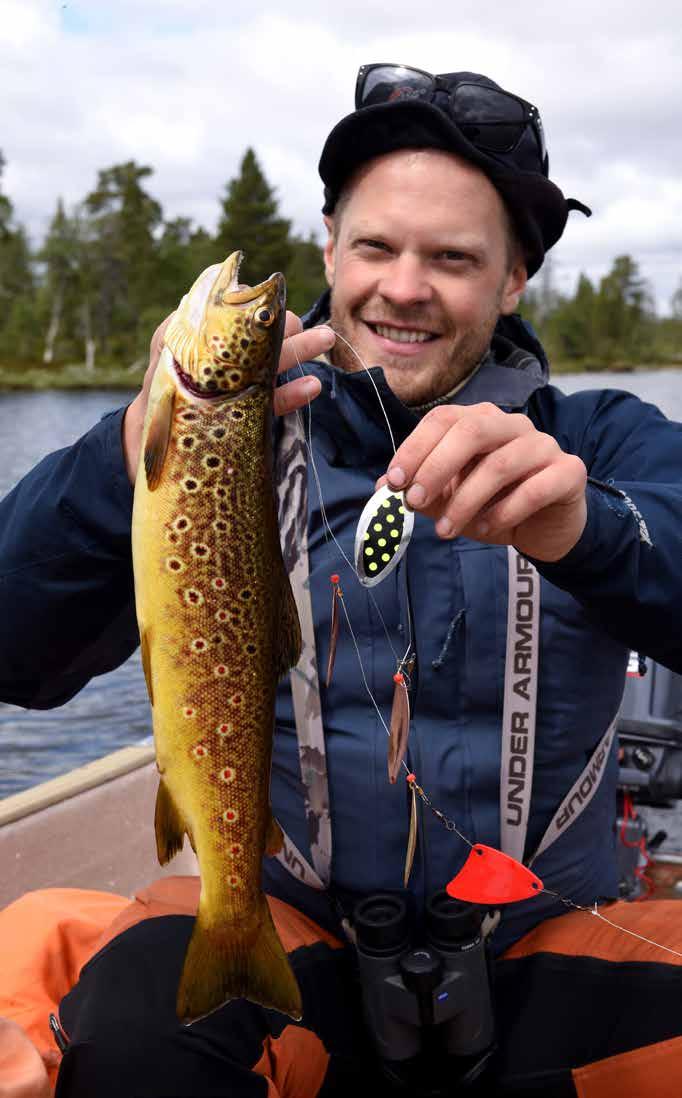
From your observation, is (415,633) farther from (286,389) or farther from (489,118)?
(489,118)

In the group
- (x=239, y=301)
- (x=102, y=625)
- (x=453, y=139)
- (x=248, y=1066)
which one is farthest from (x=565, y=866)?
(x=453, y=139)

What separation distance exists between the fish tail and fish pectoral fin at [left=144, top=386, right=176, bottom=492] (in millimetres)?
901

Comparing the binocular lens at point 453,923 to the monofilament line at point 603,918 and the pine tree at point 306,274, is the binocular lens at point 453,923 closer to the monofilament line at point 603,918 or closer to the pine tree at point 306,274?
the monofilament line at point 603,918

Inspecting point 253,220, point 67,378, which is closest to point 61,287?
point 67,378

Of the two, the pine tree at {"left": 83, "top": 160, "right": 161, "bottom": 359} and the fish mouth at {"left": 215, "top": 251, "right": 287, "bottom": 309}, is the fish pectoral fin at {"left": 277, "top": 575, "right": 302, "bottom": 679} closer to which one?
the fish mouth at {"left": 215, "top": 251, "right": 287, "bottom": 309}

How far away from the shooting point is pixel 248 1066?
7.94ft

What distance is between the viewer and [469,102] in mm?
3318

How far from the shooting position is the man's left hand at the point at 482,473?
75.5 inches

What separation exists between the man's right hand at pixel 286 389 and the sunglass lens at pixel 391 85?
4.53 ft

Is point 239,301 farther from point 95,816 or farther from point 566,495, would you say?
point 95,816

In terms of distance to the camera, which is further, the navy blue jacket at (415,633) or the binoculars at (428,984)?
the binoculars at (428,984)

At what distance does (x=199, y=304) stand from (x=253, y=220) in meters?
40.7

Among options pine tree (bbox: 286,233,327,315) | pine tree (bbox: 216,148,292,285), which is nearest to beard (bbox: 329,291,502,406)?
pine tree (bbox: 216,148,292,285)

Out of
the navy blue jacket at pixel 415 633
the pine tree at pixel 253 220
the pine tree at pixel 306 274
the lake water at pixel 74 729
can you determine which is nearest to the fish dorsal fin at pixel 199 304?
the navy blue jacket at pixel 415 633
